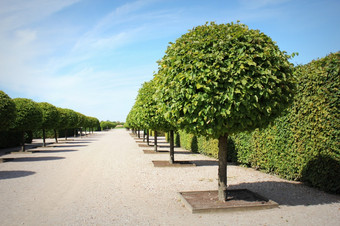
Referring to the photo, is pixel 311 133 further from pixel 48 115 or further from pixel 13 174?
pixel 48 115

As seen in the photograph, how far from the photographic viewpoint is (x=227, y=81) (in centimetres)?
484

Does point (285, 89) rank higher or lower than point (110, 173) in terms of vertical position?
higher

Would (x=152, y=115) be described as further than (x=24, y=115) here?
No

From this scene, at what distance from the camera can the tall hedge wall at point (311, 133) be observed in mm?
6316

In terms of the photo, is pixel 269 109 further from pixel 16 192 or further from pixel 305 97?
pixel 16 192

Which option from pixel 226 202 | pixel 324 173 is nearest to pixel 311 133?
pixel 324 173

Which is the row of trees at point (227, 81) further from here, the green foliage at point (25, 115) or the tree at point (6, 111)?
the green foliage at point (25, 115)

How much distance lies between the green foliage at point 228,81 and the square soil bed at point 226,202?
1539mm

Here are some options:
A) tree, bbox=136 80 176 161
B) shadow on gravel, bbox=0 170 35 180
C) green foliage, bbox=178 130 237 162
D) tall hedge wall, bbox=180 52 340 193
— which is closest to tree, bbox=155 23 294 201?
tall hedge wall, bbox=180 52 340 193

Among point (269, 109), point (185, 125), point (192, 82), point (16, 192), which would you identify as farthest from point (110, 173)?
point (269, 109)

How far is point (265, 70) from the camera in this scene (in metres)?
4.82

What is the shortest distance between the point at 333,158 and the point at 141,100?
31.3 feet

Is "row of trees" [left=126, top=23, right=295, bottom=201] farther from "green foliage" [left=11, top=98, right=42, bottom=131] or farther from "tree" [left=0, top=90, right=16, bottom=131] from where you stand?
"green foliage" [left=11, top=98, right=42, bottom=131]

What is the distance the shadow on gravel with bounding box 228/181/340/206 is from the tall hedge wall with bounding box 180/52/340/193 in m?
0.31
